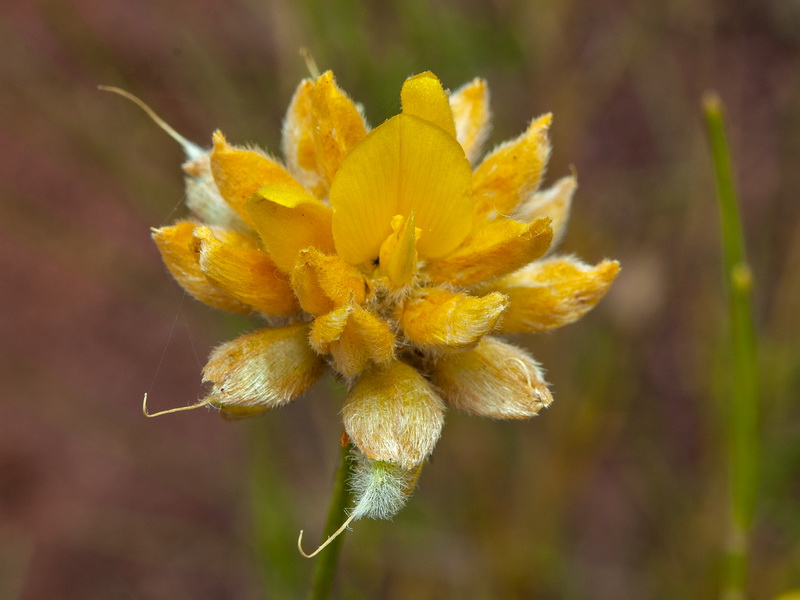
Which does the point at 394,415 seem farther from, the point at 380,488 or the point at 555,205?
the point at 555,205

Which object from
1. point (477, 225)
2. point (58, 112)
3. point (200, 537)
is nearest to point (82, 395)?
point (200, 537)

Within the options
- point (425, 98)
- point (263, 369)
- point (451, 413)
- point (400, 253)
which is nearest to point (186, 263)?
point (263, 369)

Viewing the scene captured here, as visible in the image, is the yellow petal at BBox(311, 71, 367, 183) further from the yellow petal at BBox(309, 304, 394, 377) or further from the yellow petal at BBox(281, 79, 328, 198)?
the yellow petal at BBox(309, 304, 394, 377)

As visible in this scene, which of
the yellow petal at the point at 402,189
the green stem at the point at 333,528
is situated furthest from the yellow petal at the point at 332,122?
the green stem at the point at 333,528

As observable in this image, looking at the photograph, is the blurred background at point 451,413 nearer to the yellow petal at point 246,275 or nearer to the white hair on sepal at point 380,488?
the yellow petal at point 246,275

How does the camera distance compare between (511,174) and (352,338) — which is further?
(511,174)

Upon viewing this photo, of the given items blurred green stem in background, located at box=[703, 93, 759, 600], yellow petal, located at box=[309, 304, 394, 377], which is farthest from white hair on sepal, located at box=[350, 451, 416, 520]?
blurred green stem in background, located at box=[703, 93, 759, 600]
